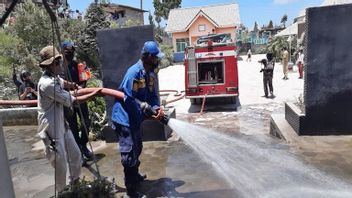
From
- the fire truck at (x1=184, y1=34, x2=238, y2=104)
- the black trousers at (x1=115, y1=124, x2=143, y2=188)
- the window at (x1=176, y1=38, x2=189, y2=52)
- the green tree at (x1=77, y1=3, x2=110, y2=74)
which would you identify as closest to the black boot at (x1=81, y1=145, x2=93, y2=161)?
the black trousers at (x1=115, y1=124, x2=143, y2=188)

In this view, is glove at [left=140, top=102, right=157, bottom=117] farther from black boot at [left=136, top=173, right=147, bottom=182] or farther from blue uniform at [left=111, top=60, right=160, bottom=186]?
black boot at [left=136, top=173, right=147, bottom=182]

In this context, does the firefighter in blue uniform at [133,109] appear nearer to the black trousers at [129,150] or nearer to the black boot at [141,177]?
the black trousers at [129,150]

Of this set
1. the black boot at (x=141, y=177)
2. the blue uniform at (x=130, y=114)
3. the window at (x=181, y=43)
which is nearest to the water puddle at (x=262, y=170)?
the blue uniform at (x=130, y=114)

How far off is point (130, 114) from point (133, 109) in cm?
7

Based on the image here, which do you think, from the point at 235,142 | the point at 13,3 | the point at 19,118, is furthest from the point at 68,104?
the point at 19,118

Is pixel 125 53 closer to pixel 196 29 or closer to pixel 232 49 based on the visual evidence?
pixel 232 49

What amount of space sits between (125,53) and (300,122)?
130 inches

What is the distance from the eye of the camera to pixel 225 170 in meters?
4.96

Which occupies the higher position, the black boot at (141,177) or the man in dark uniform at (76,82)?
the man in dark uniform at (76,82)

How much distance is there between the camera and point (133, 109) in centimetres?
420

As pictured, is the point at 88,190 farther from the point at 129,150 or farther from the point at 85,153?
the point at 85,153

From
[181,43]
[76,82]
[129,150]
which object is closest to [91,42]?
[76,82]

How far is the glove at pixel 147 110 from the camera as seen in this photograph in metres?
4.12

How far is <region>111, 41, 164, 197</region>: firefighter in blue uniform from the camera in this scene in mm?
4152
